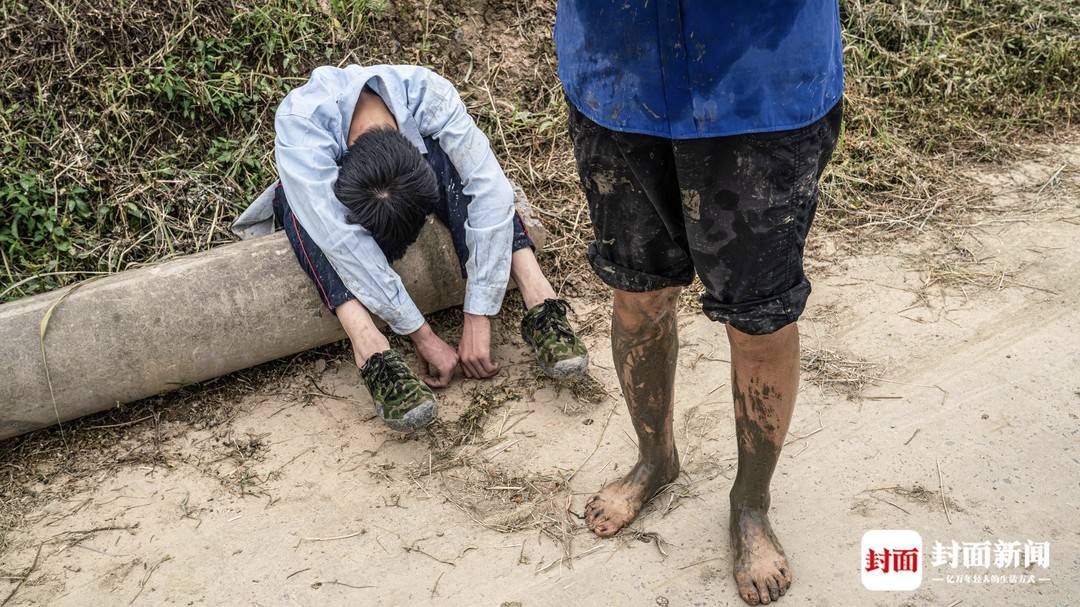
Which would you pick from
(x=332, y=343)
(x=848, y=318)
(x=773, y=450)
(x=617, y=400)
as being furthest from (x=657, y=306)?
(x=332, y=343)

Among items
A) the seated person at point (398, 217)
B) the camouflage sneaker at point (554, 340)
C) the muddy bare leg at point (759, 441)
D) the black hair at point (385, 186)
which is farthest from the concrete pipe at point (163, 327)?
the muddy bare leg at point (759, 441)

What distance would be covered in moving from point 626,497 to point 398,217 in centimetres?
105

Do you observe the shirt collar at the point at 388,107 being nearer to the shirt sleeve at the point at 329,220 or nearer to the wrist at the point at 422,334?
the shirt sleeve at the point at 329,220

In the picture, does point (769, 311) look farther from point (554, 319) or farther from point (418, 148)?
point (418, 148)

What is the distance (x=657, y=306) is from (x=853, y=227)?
Answer: 173 centimetres

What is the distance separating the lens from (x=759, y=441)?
1.78m

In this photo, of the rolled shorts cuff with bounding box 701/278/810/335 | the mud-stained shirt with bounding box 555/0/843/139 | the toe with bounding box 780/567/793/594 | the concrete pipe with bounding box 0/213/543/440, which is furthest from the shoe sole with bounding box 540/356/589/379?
the mud-stained shirt with bounding box 555/0/843/139

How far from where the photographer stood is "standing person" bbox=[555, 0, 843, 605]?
1.39 metres

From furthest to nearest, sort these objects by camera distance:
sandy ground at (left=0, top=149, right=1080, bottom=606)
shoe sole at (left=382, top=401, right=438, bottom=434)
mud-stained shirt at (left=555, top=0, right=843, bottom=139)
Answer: shoe sole at (left=382, top=401, right=438, bottom=434) → sandy ground at (left=0, top=149, right=1080, bottom=606) → mud-stained shirt at (left=555, top=0, right=843, bottom=139)

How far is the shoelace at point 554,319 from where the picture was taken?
105 inches

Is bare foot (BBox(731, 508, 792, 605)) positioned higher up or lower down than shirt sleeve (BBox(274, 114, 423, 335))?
lower down

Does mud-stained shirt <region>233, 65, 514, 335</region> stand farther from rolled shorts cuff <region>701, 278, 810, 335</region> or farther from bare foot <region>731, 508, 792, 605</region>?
rolled shorts cuff <region>701, 278, 810, 335</region>

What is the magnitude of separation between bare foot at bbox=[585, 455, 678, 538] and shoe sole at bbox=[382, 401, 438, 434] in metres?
0.54

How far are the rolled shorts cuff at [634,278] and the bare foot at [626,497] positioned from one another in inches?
21.2
